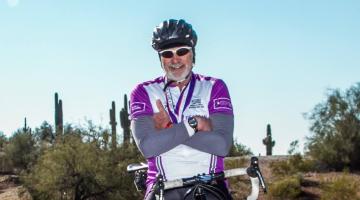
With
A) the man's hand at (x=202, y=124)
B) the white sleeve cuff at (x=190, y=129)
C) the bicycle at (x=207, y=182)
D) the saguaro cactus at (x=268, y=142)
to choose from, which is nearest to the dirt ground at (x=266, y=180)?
the saguaro cactus at (x=268, y=142)

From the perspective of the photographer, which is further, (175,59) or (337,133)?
(337,133)

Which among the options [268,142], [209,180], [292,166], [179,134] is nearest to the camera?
[209,180]

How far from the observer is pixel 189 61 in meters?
4.46

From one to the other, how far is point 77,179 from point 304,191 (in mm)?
12454

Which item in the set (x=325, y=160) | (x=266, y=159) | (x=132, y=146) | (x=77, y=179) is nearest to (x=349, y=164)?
(x=325, y=160)

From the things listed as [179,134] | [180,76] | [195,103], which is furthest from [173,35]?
[179,134]

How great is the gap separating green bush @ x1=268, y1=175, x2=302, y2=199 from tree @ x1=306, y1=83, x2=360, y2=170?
6.52m

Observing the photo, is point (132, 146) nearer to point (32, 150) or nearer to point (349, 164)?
point (349, 164)

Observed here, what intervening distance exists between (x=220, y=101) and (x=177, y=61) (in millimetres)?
403

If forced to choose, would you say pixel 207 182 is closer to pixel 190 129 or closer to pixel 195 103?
pixel 190 129

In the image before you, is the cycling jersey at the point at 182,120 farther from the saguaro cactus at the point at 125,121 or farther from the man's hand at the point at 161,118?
the saguaro cactus at the point at 125,121

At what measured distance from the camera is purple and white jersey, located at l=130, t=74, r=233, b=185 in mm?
4293

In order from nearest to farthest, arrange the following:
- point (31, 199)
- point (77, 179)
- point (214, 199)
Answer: point (214, 199) → point (77, 179) → point (31, 199)

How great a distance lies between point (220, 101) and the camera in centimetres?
445
